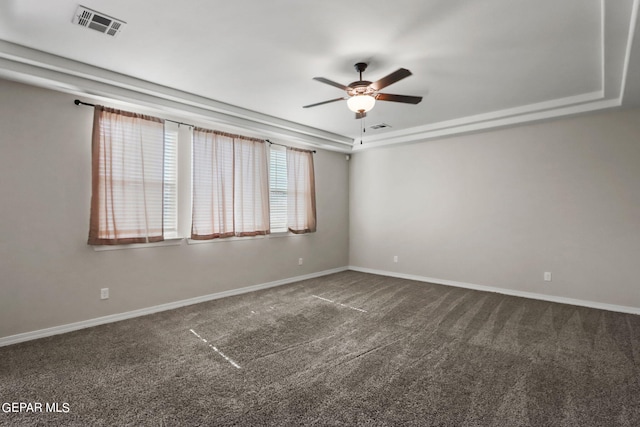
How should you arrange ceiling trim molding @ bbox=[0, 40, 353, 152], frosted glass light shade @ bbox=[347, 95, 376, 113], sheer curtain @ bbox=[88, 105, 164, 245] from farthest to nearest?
1. sheer curtain @ bbox=[88, 105, 164, 245]
2. frosted glass light shade @ bbox=[347, 95, 376, 113]
3. ceiling trim molding @ bbox=[0, 40, 353, 152]

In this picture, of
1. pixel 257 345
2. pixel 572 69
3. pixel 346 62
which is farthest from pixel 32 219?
pixel 572 69

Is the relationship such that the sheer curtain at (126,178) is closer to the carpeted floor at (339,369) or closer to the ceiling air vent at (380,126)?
the carpeted floor at (339,369)

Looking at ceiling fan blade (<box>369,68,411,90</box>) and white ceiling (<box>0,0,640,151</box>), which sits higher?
white ceiling (<box>0,0,640,151</box>)

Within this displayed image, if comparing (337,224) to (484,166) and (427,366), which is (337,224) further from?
(427,366)

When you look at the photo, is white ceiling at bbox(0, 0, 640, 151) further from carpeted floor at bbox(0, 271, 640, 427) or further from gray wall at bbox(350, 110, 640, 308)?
carpeted floor at bbox(0, 271, 640, 427)

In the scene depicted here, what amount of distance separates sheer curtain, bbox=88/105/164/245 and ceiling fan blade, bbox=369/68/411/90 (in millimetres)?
2789

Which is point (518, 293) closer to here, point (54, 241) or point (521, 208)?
point (521, 208)

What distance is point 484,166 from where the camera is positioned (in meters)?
5.13

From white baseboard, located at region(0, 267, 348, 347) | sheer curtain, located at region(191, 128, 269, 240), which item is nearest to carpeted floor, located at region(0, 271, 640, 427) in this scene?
white baseboard, located at region(0, 267, 348, 347)

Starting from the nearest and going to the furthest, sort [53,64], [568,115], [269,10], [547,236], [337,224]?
[269,10] < [53,64] < [568,115] < [547,236] < [337,224]

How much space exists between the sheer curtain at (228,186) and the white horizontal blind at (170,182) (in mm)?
242

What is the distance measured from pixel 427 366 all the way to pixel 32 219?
4078mm

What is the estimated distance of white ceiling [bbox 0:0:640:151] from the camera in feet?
7.59

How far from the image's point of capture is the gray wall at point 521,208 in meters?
4.09
